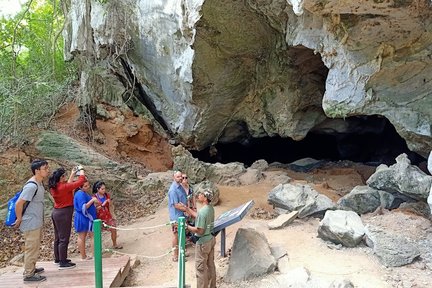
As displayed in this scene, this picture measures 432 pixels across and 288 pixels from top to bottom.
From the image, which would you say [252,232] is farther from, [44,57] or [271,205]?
[44,57]

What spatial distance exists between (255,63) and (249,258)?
820 cm

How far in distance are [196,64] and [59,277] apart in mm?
7304

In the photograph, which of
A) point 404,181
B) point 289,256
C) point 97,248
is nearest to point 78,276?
point 97,248

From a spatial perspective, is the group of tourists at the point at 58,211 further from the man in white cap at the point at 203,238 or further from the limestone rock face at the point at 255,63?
the limestone rock face at the point at 255,63

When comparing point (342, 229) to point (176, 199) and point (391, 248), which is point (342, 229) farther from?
point (176, 199)

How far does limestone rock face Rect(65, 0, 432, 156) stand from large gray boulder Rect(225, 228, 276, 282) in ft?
13.4

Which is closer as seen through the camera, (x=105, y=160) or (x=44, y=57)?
(x=105, y=160)

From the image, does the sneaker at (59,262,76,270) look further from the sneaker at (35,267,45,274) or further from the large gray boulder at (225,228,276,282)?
the large gray boulder at (225,228,276,282)

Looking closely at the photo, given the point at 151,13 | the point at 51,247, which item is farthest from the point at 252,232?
the point at 151,13

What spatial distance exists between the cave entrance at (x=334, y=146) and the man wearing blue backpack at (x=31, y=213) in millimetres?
10443

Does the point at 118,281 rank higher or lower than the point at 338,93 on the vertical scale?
lower

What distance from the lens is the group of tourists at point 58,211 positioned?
4906 millimetres

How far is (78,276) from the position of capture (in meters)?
5.26

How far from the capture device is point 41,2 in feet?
59.6
